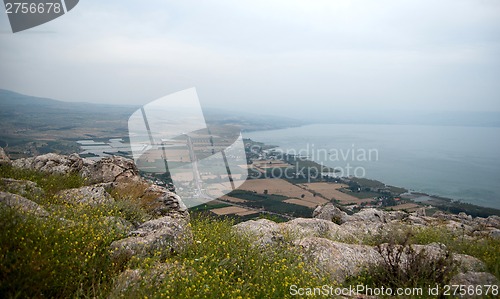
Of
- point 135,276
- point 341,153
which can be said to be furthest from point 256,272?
point 341,153

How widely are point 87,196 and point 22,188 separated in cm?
131

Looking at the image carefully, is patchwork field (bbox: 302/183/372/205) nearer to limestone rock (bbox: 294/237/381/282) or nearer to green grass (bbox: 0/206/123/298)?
limestone rock (bbox: 294/237/381/282)

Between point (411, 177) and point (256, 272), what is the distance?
52.8 metres

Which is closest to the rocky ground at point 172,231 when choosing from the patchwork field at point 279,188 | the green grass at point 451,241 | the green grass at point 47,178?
the green grass at point 451,241

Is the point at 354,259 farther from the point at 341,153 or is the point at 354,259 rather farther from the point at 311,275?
the point at 341,153

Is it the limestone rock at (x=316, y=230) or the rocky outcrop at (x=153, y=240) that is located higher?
the rocky outcrop at (x=153, y=240)

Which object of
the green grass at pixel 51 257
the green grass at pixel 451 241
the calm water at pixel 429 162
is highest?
the green grass at pixel 51 257

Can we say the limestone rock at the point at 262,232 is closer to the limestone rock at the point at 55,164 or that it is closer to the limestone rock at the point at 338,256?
the limestone rock at the point at 338,256

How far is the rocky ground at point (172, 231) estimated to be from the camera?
522cm

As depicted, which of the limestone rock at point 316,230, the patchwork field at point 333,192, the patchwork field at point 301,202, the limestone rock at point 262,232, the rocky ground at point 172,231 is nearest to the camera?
the rocky ground at point 172,231

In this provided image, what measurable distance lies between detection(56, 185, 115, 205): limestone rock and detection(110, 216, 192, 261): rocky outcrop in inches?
74.0

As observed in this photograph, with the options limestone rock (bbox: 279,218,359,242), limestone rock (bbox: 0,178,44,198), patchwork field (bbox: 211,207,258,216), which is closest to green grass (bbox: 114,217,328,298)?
limestone rock (bbox: 279,218,359,242)

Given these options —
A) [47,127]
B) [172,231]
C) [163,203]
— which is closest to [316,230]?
[163,203]

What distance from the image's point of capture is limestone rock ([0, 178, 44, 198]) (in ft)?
20.7
